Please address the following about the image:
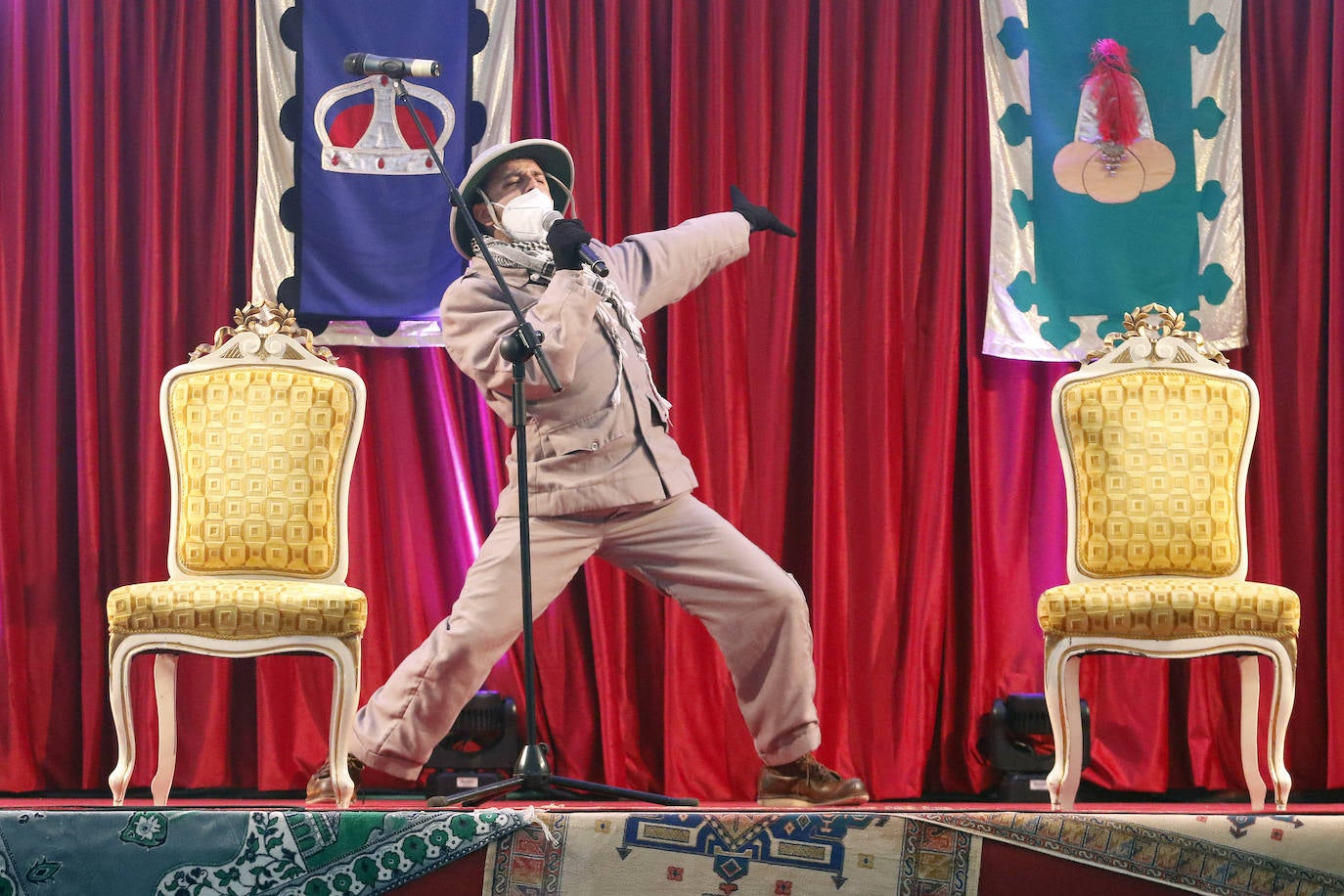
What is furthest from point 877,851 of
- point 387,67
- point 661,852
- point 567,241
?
point 387,67

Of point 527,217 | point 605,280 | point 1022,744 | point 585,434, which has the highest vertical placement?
point 527,217

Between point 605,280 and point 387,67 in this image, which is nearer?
point 387,67

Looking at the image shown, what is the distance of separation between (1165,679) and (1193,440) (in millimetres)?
820

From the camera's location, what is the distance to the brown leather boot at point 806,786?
291 cm

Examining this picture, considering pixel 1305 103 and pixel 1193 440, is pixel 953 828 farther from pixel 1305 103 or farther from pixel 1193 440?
pixel 1305 103

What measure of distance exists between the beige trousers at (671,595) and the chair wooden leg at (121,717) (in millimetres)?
566

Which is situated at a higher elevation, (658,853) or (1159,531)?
(1159,531)

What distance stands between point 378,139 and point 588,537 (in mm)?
1595

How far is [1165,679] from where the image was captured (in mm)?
3797

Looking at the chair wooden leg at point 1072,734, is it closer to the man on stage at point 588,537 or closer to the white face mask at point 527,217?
the man on stage at point 588,537

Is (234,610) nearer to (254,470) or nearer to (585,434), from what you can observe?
(254,470)

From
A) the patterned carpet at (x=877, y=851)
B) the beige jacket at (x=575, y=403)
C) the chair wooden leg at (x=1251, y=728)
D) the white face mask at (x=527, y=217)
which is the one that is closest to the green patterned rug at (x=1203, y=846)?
the patterned carpet at (x=877, y=851)

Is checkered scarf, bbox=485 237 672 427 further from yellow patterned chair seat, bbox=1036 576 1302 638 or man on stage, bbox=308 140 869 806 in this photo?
yellow patterned chair seat, bbox=1036 576 1302 638

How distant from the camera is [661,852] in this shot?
5.53 ft
